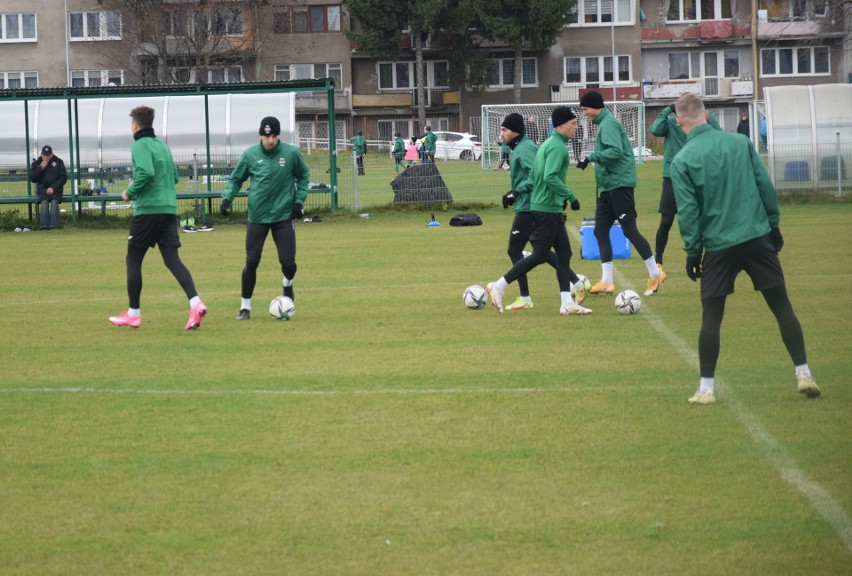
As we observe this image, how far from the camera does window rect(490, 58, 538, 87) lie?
8012cm

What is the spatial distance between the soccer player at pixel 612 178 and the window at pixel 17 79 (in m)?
69.8

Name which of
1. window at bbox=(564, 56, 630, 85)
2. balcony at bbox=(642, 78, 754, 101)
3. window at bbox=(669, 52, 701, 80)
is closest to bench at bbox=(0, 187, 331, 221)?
balcony at bbox=(642, 78, 754, 101)

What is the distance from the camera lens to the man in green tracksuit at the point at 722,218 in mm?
8047

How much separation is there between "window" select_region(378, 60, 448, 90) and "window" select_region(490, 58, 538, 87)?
3.40m

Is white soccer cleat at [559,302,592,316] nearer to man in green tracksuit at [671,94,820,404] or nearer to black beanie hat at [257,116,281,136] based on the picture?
black beanie hat at [257,116,281,136]

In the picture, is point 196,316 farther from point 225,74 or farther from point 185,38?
point 225,74

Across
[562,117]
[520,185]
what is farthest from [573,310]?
[562,117]

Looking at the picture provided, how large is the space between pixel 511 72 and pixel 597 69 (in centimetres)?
556

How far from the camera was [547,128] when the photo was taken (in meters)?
52.6

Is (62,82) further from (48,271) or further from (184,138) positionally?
(48,271)

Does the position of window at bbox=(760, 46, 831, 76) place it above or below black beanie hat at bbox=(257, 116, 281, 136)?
above

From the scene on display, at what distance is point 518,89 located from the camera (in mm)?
78375

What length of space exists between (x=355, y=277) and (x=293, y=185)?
433cm

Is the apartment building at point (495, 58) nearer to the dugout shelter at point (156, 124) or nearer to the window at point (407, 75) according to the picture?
the window at point (407, 75)
